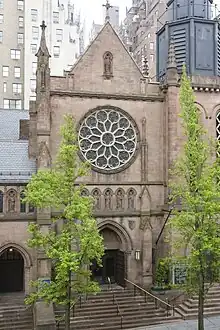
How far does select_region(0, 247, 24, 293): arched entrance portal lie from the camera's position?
2769cm

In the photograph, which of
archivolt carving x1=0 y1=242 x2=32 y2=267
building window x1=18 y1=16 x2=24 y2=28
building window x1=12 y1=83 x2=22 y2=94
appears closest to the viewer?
archivolt carving x1=0 y1=242 x2=32 y2=267

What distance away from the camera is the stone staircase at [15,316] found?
23484mm

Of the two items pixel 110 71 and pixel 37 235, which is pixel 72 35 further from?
pixel 37 235

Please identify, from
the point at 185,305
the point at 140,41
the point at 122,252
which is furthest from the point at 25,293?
the point at 140,41

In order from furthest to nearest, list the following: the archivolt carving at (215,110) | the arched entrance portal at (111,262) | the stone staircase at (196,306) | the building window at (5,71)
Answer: the building window at (5,71) → the archivolt carving at (215,110) → the arched entrance portal at (111,262) → the stone staircase at (196,306)

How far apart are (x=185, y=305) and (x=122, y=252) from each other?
505 cm

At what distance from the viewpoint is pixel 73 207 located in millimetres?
19078

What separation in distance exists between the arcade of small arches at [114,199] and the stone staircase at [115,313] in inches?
205

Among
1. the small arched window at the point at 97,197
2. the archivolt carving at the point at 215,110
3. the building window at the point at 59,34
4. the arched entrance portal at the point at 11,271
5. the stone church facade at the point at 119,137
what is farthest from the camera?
the building window at the point at 59,34

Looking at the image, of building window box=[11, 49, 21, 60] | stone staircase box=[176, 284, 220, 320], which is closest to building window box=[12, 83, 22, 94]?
building window box=[11, 49, 21, 60]

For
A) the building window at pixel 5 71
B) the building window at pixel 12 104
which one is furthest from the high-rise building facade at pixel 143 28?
the building window at pixel 5 71

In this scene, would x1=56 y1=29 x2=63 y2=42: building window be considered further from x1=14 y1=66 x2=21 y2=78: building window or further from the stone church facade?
the stone church facade

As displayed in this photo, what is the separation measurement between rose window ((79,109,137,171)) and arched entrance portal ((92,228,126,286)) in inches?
171

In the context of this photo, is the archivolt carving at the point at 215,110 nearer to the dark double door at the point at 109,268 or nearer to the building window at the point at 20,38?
the dark double door at the point at 109,268
